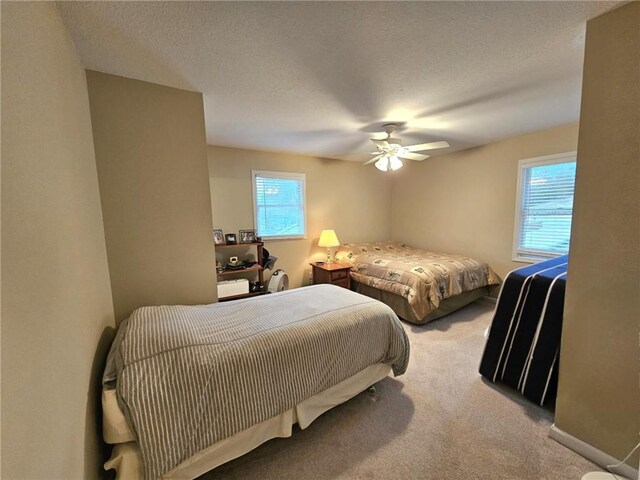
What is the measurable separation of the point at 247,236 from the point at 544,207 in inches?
153

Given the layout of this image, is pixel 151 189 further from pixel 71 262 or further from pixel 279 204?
pixel 279 204

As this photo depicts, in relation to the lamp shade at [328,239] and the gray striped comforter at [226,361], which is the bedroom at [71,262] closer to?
the gray striped comforter at [226,361]

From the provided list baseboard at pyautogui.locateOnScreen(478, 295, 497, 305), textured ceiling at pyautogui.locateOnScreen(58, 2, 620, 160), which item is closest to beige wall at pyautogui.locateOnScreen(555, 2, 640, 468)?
textured ceiling at pyautogui.locateOnScreen(58, 2, 620, 160)

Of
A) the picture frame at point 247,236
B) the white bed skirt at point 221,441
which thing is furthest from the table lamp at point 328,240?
the white bed skirt at point 221,441

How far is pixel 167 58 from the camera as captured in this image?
147 cm

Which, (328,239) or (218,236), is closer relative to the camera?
(218,236)

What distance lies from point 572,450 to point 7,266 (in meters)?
2.61

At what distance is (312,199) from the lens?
163 inches

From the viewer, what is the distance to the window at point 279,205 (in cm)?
372

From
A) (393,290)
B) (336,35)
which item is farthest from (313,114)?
(393,290)

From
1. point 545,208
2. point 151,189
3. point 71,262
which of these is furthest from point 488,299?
point 71,262

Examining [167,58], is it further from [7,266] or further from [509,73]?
[509,73]

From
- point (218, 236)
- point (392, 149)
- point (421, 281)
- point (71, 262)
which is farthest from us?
point (218, 236)

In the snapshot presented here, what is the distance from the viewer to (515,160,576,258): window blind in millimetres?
2930
